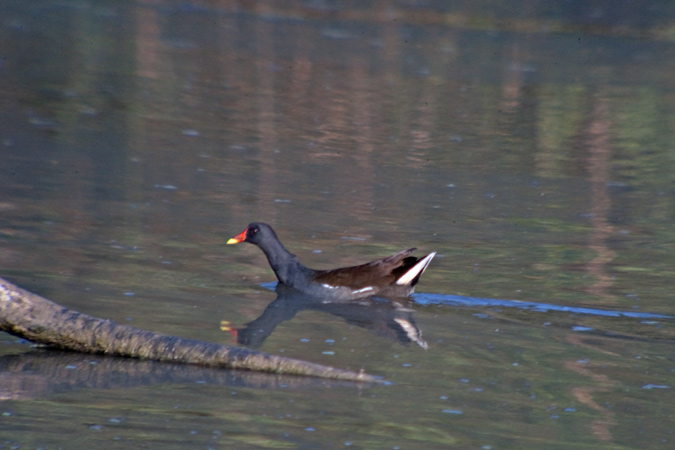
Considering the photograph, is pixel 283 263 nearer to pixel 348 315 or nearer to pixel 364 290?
pixel 364 290

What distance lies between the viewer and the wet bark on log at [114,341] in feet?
21.2

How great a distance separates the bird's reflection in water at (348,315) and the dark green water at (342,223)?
80mm

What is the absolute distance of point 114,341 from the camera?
21.7ft

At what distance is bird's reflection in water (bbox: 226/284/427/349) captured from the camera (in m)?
7.70

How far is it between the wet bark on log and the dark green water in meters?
0.10

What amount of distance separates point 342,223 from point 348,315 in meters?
2.90

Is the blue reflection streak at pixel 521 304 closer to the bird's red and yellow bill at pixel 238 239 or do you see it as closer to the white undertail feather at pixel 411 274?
the white undertail feather at pixel 411 274

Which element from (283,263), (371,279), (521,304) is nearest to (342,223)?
(283,263)

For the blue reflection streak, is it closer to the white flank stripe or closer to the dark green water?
the dark green water

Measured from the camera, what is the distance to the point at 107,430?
5.54 m

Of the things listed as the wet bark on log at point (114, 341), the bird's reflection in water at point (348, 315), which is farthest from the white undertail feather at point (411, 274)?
the wet bark on log at point (114, 341)

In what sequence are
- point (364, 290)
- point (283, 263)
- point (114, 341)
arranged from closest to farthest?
point (114, 341), point (364, 290), point (283, 263)

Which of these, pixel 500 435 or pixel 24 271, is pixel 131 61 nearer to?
pixel 24 271

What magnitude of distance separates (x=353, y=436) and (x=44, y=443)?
4.95 feet
